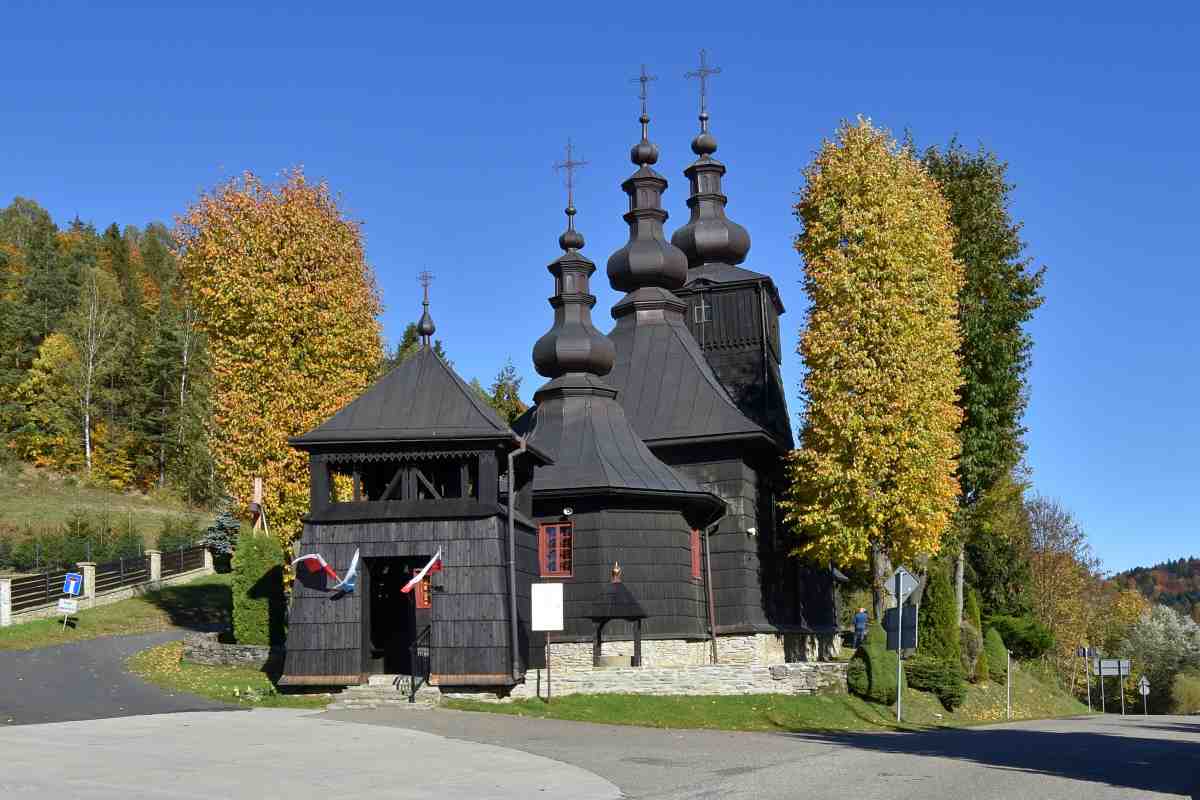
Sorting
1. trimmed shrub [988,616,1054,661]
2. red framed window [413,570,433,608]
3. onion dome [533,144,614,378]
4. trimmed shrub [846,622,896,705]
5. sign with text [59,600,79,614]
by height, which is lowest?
trimmed shrub [988,616,1054,661]

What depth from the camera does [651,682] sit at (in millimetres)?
24641

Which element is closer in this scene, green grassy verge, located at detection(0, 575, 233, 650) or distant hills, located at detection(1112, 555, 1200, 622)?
green grassy verge, located at detection(0, 575, 233, 650)

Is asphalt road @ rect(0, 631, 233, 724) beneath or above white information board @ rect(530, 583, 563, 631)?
beneath

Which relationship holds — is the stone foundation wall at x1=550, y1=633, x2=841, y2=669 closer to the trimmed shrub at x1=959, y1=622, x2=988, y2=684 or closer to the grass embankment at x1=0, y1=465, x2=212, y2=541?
the trimmed shrub at x1=959, y1=622, x2=988, y2=684

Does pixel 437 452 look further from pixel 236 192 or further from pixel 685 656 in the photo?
pixel 236 192

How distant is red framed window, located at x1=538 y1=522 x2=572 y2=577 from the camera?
98.7ft

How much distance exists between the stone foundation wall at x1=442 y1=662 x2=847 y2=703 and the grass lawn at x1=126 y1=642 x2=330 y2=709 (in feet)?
10.2

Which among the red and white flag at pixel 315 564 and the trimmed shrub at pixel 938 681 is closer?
the red and white flag at pixel 315 564

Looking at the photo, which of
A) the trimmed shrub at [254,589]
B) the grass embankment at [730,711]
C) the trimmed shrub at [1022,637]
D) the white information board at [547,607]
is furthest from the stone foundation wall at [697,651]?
the trimmed shrub at [1022,637]

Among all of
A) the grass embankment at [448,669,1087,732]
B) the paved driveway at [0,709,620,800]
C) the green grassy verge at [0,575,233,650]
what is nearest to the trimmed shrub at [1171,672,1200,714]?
the grass embankment at [448,669,1087,732]

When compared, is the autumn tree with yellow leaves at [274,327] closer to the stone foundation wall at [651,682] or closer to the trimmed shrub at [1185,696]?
the stone foundation wall at [651,682]

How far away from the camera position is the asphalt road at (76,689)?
2045cm

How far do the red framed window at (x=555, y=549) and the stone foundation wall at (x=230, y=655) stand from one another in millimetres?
6886

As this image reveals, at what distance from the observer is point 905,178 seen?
31703 mm
